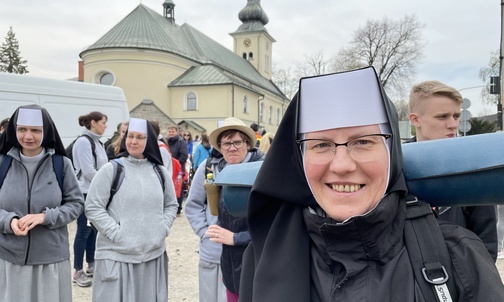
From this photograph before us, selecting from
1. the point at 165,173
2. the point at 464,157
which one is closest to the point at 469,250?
the point at 464,157

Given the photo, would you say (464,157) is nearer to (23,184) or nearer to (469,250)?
(469,250)

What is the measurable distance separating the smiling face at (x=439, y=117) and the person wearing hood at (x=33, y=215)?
301 cm

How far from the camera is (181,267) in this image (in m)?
6.03

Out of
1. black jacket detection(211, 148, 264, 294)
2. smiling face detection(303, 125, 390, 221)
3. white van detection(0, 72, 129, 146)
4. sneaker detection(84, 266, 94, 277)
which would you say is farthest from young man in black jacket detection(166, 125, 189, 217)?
smiling face detection(303, 125, 390, 221)

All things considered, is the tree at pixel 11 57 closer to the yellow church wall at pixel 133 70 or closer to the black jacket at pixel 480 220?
the yellow church wall at pixel 133 70

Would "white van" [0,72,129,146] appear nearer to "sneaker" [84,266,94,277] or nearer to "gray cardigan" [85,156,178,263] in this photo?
"sneaker" [84,266,94,277]

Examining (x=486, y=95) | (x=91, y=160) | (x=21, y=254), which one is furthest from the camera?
(x=486, y=95)

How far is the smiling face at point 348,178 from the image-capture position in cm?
125

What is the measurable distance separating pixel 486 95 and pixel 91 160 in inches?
1406

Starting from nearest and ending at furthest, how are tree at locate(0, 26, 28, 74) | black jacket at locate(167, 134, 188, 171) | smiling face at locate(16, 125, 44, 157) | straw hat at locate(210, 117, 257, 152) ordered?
smiling face at locate(16, 125, 44, 157) → straw hat at locate(210, 117, 257, 152) → black jacket at locate(167, 134, 188, 171) → tree at locate(0, 26, 28, 74)

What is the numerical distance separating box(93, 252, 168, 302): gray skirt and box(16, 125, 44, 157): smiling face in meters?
1.15

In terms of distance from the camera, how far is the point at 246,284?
1545 mm

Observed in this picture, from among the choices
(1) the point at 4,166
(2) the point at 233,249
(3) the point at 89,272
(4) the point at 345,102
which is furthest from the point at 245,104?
(4) the point at 345,102

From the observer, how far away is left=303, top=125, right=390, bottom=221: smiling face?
125 cm
